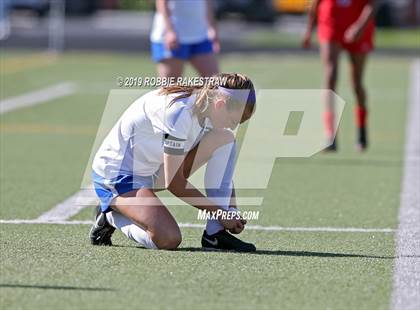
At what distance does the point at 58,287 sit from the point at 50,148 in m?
6.46

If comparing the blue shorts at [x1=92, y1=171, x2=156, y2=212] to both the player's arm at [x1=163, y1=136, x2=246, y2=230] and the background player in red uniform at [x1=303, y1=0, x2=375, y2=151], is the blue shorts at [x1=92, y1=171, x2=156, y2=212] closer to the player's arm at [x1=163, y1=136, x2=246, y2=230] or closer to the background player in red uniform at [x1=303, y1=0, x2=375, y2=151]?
the player's arm at [x1=163, y1=136, x2=246, y2=230]

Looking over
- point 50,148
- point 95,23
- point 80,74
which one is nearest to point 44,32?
point 95,23

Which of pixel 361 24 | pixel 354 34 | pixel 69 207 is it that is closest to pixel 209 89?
pixel 69 207

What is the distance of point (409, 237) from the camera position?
728 centimetres

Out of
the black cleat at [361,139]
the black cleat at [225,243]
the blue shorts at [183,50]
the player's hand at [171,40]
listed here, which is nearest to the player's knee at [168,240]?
the black cleat at [225,243]

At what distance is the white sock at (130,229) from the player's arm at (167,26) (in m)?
3.64

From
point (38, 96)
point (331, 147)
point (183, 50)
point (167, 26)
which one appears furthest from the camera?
point (38, 96)

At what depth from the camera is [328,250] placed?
6.78 metres

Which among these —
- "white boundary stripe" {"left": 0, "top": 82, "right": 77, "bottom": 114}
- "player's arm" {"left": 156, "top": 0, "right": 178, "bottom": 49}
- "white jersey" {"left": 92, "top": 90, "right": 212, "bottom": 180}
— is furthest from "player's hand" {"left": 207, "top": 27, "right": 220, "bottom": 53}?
"white boundary stripe" {"left": 0, "top": 82, "right": 77, "bottom": 114}

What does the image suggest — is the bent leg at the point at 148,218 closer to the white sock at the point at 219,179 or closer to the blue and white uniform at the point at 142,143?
the blue and white uniform at the point at 142,143

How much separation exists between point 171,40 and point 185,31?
1.41ft

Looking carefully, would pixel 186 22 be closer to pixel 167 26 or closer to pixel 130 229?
pixel 167 26

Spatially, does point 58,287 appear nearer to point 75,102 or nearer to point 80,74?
point 75,102

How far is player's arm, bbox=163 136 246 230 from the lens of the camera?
6367 millimetres
